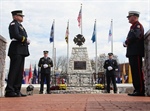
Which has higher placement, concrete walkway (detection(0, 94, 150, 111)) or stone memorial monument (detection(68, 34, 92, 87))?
stone memorial monument (detection(68, 34, 92, 87))

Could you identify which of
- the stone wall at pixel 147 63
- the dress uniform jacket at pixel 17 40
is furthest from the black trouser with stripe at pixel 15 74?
the stone wall at pixel 147 63

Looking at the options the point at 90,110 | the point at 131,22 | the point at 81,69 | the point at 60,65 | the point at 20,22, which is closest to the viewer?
the point at 90,110

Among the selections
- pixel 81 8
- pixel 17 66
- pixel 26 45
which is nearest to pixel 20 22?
pixel 26 45

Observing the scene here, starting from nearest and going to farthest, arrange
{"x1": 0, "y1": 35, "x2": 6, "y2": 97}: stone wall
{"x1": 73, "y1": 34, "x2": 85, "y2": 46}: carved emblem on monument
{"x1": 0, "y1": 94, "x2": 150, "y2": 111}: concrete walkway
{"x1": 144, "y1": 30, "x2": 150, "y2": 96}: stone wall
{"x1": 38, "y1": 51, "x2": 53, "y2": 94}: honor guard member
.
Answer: {"x1": 0, "y1": 94, "x2": 150, "y2": 111}: concrete walkway, {"x1": 144, "y1": 30, "x2": 150, "y2": 96}: stone wall, {"x1": 0, "y1": 35, "x2": 6, "y2": 97}: stone wall, {"x1": 38, "y1": 51, "x2": 53, "y2": 94}: honor guard member, {"x1": 73, "y1": 34, "x2": 85, "y2": 46}: carved emblem on monument

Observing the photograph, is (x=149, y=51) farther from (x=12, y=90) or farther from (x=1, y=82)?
(x=1, y=82)

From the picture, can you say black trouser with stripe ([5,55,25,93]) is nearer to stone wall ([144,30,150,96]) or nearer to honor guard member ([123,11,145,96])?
honor guard member ([123,11,145,96])

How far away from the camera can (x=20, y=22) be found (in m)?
6.25

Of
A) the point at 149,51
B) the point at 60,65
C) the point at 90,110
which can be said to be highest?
the point at 60,65

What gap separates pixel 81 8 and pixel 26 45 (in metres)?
20.6

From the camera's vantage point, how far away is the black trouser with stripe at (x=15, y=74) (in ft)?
19.2

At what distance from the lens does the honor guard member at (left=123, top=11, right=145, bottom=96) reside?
248 inches

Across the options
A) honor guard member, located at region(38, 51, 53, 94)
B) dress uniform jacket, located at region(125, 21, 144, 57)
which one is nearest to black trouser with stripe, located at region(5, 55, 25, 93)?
dress uniform jacket, located at region(125, 21, 144, 57)

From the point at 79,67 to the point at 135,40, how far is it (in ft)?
54.8

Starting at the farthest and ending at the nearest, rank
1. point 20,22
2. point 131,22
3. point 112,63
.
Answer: point 112,63
point 131,22
point 20,22
